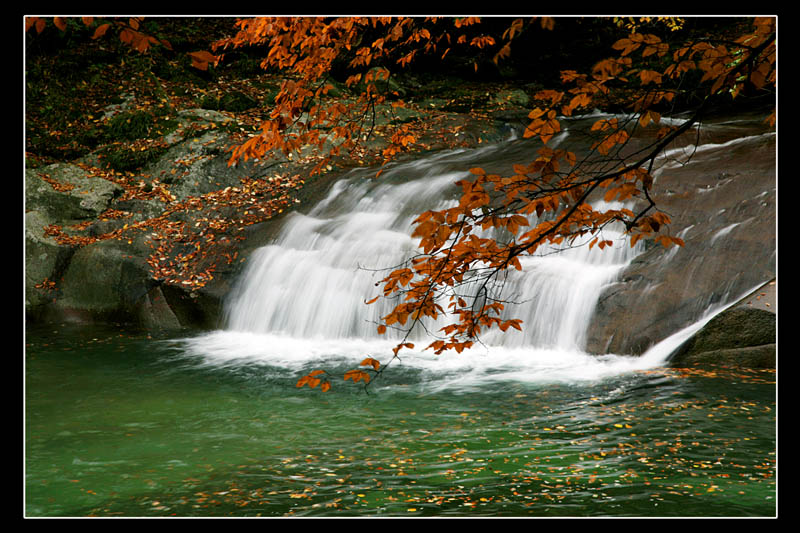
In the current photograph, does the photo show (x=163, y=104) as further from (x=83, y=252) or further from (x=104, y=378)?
(x=104, y=378)

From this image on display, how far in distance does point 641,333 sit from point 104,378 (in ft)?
14.4

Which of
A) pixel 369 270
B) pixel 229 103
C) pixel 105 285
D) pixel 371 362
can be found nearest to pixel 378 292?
pixel 369 270

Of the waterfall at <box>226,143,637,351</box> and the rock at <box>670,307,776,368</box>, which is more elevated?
the waterfall at <box>226,143,637,351</box>

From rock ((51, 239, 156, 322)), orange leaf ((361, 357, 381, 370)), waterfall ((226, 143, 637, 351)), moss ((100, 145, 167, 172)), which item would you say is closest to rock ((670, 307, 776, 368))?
waterfall ((226, 143, 637, 351))

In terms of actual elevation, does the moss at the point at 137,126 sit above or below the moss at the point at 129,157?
above

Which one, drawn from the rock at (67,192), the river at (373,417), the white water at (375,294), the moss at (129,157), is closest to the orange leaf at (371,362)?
the river at (373,417)

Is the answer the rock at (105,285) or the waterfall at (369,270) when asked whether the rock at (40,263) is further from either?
the waterfall at (369,270)

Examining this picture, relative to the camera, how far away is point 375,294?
23.5 ft

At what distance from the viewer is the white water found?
18.8 ft

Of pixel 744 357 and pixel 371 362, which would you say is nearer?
pixel 371 362

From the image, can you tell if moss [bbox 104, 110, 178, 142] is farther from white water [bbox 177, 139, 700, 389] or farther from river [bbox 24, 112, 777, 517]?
river [bbox 24, 112, 777, 517]

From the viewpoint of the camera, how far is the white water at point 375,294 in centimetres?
574

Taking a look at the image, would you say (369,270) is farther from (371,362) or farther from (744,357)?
(371,362)

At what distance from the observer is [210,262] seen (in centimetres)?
830
